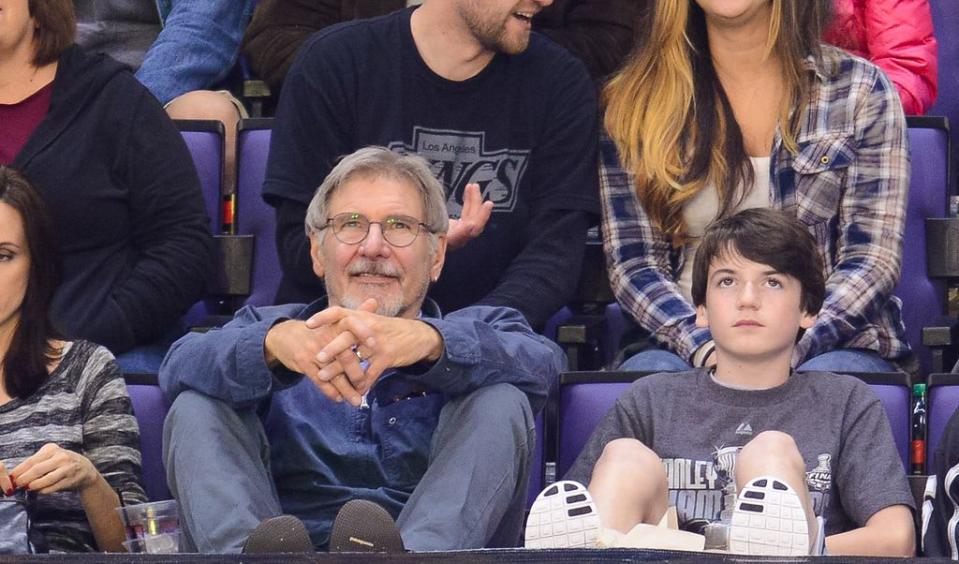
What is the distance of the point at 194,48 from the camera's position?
12.6 feet

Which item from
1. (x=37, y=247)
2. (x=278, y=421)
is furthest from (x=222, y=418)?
(x=37, y=247)

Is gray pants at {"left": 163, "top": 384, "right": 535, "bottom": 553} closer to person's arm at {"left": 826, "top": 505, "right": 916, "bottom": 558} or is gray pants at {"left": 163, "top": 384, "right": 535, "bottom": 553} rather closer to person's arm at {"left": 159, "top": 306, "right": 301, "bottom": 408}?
person's arm at {"left": 159, "top": 306, "right": 301, "bottom": 408}

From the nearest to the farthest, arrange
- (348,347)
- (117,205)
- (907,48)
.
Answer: (348,347) < (117,205) < (907,48)

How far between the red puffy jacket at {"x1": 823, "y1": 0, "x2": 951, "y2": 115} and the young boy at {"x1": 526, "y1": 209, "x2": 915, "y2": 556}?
93cm

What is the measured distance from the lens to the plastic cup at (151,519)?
2.42 meters

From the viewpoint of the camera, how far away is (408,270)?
2.73 m

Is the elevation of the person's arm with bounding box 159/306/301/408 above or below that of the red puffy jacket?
below

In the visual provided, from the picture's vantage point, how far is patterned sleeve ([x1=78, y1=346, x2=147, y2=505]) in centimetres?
272

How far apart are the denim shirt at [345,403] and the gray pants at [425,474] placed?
0.04m

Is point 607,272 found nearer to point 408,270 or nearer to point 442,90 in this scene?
point 442,90

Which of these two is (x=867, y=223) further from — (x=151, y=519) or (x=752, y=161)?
(x=151, y=519)

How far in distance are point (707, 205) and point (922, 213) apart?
0.47 m

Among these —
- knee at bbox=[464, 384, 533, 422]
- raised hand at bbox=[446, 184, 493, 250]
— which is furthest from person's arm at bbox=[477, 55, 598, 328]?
knee at bbox=[464, 384, 533, 422]

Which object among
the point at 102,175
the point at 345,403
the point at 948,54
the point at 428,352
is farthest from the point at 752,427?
the point at 948,54
